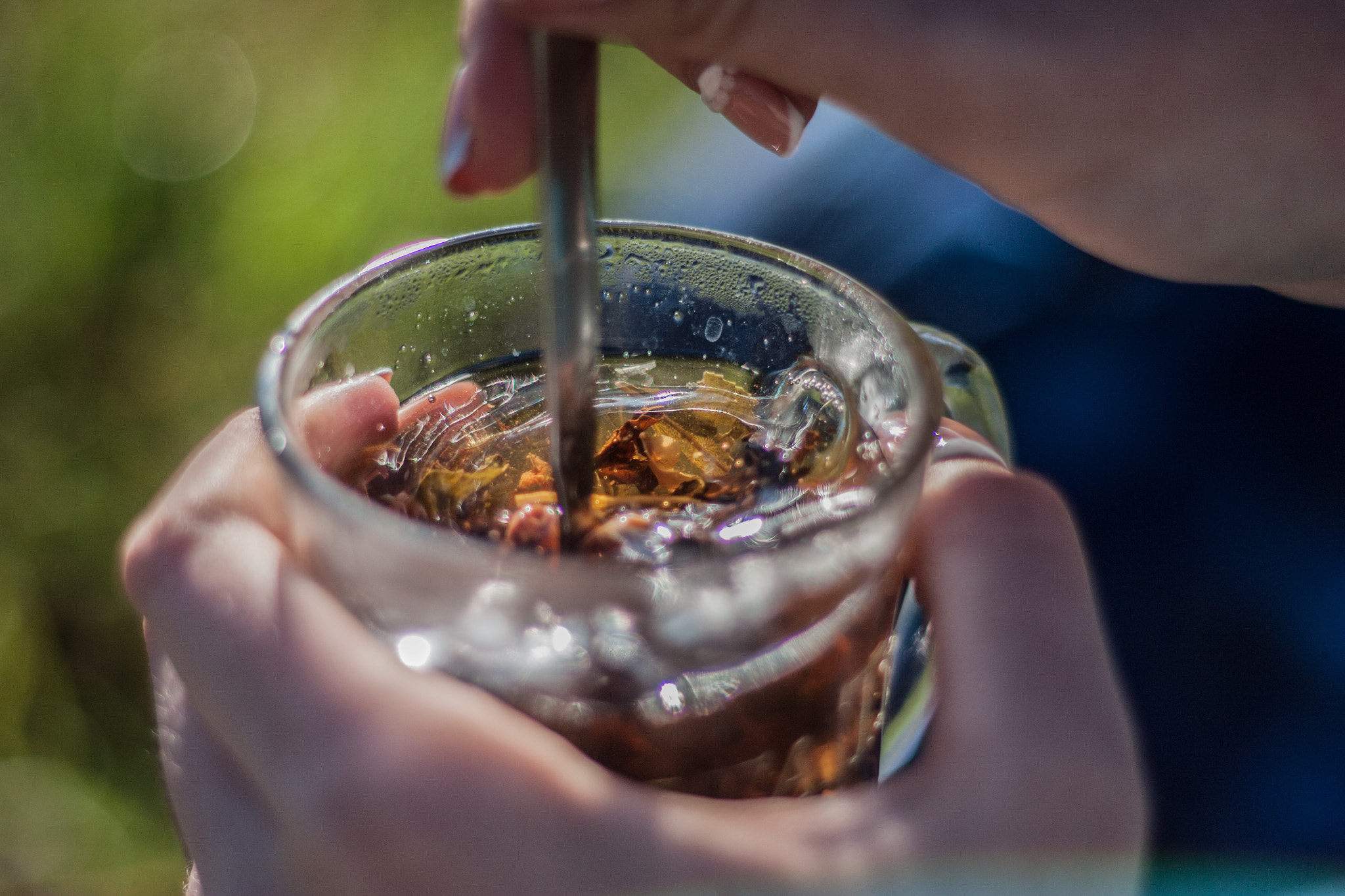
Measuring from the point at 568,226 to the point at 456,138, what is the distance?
6.0 inches

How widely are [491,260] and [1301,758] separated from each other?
0.94 meters

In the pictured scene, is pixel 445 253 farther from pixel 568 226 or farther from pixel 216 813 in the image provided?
pixel 216 813

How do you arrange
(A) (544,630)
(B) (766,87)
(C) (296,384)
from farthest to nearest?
(B) (766,87) → (C) (296,384) → (A) (544,630)

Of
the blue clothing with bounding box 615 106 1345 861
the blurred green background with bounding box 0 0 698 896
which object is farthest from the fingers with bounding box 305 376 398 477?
the blurred green background with bounding box 0 0 698 896

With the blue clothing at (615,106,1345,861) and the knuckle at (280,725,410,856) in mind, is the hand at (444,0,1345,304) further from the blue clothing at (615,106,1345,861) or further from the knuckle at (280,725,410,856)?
the knuckle at (280,725,410,856)

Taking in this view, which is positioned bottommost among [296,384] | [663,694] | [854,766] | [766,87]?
[854,766]

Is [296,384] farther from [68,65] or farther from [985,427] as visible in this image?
[68,65]

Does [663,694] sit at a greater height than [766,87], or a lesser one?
lesser

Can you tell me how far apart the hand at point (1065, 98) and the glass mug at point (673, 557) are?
0.37ft

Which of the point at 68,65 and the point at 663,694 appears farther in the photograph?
the point at 68,65

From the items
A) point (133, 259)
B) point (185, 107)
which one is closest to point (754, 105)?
point (133, 259)

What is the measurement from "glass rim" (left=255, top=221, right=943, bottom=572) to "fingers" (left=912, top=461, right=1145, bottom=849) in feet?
0.25

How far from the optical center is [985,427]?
2.74 ft

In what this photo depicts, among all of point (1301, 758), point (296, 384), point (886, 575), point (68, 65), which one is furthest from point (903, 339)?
point (68, 65)
